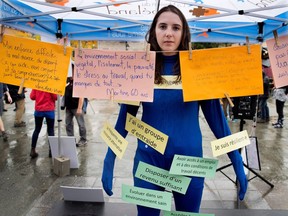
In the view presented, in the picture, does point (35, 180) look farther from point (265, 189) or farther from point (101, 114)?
point (101, 114)

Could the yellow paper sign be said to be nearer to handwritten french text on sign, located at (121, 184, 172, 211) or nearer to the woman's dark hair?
handwritten french text on sign, located at (121, 184, 172, 211)

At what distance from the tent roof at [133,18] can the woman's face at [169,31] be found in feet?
4.63

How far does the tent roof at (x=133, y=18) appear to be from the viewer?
3.46 metres

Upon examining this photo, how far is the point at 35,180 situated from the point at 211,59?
3759mm

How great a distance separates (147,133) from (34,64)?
0.93m

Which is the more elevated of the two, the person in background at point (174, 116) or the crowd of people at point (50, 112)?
the person in background at point (174, 116)

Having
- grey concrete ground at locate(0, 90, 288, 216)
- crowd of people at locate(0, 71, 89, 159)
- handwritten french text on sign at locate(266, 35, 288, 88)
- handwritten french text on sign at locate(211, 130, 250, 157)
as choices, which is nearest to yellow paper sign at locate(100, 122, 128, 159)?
handwritten french text on sign at locate(211, 130, 250, 157)

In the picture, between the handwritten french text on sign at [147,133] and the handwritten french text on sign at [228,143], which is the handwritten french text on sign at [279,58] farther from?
the handwritten french text on sign at [147,133]

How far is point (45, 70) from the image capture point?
2156mm

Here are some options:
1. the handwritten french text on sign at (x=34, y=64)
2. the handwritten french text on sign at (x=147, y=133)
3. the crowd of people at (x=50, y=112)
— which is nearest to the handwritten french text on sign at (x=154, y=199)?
the handwritten french text on sign at (x=147, y=133)

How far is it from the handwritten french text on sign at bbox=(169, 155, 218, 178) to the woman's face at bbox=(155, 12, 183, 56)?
0.71 metres

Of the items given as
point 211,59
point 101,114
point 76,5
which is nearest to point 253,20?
point 76,5

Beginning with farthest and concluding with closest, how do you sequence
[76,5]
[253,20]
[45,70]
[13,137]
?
[13,137] < [253,20] < [76,5] < [45,70]

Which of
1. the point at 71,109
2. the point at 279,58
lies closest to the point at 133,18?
the point at 71,109
